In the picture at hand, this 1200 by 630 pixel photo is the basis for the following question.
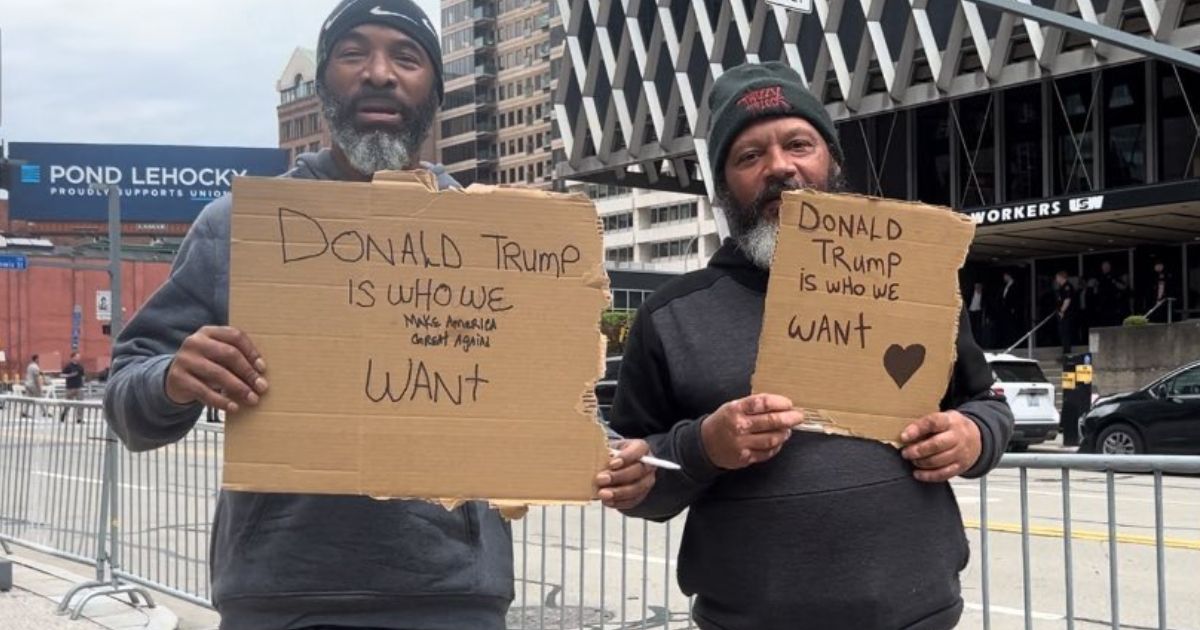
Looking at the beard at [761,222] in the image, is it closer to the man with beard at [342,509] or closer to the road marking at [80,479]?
the man with beard at [342,509]

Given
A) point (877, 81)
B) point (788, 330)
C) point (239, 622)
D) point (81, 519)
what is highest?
point (877, 81)

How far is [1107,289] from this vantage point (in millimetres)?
30625

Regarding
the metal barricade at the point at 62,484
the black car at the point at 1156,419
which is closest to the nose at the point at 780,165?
the metal barricade at the point at 62,484

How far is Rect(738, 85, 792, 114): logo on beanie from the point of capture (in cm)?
255

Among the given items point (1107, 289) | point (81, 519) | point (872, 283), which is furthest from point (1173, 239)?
point (872, 283)

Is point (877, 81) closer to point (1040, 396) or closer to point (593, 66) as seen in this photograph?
point (593, 66)

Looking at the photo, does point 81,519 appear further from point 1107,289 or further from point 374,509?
point 1107,289

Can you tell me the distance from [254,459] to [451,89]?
12616cm

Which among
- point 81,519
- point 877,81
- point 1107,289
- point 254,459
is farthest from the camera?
point 877,81

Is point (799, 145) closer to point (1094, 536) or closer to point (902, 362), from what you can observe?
point (902, 362)

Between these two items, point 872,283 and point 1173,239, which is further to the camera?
point 1173,239

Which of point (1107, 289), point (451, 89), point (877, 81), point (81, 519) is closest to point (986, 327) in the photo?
point (1107, 289)

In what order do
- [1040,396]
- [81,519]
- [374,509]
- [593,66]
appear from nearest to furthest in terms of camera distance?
[374,509] → [81,519] → [1040,396] → [593,66]

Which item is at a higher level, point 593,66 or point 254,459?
point 593,66
